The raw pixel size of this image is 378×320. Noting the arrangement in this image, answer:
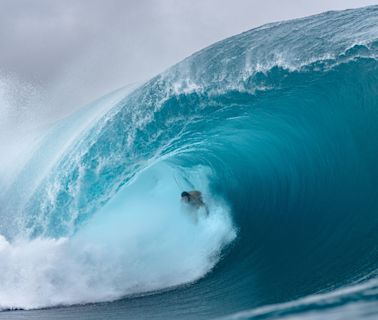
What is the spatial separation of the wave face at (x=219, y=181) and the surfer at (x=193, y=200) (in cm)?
19

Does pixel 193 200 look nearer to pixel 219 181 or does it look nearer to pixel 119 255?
pixel 219 181

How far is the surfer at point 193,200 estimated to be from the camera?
8930 mm

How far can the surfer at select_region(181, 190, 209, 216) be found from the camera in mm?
8930

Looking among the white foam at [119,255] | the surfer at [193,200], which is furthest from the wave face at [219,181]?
the surfer at [193,200]

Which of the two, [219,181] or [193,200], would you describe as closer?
[193,200]

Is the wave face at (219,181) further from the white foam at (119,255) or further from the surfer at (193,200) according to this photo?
the surfer at (193,200)

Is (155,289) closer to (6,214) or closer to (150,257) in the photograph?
(150,257)

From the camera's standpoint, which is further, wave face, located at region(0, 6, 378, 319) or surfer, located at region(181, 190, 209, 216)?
surfer, located at region(181, 190, 209, 216)

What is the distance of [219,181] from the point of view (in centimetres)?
983

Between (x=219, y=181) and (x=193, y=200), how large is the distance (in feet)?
3.35

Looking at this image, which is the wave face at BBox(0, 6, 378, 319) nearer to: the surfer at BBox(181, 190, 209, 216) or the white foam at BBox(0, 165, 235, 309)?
the white foam at BBox(0, 165, 235, 309)

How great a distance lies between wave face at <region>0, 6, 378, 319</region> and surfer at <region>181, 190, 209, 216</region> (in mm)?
187

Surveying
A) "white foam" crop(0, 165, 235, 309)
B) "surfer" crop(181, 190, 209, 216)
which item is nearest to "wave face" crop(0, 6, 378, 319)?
"white foam" crop(0, 165, 235, 309)

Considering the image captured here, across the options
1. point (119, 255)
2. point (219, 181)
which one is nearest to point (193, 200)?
point (219, 181)
